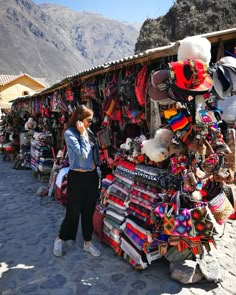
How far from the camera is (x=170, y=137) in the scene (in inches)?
130

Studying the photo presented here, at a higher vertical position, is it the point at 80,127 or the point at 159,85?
the point at 159,85

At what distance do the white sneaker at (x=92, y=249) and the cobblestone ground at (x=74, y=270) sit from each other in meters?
0.06

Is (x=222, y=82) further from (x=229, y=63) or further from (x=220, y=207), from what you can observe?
(x=220, y=207)

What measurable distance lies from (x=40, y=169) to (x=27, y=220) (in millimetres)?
2956

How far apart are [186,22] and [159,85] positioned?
81.2 feet

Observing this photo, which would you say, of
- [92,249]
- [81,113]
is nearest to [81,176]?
[81,113]

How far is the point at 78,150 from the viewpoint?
135 inches

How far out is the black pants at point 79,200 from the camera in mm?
3621

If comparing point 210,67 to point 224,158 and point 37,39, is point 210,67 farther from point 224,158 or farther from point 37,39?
point 37,39

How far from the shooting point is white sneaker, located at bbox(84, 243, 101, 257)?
3863 mm

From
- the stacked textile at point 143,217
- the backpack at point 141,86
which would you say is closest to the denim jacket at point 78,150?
the stacked textile at point 143,217

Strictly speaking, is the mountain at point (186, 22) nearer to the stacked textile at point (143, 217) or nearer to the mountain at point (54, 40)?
the stacked textile at point (143, 217)

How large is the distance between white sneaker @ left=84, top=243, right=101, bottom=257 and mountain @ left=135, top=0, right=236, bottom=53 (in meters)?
21.7

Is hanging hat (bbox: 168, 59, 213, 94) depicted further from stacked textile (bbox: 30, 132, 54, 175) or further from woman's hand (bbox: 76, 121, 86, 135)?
stacked textile (bbox: 30, 132, 54, 175)
